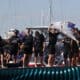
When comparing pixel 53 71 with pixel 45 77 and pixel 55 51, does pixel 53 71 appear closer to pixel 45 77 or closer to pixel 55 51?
pixel 45 77

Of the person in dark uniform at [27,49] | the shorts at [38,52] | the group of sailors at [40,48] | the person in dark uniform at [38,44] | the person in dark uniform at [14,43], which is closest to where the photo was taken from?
the person in dark uniform at [27,49]

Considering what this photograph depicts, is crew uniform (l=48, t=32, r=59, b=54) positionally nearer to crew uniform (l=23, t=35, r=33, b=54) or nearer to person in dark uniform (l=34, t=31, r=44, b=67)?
crew uniform (l=23, t=35, r=33, b=54)

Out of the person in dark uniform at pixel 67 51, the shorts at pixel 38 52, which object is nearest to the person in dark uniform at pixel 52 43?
the person in dark uniform at pixel 67 51

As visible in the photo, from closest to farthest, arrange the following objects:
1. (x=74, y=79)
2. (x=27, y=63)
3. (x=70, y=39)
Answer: (x=74, y=79) → (x=27, y=63) → (x=70, y=39)

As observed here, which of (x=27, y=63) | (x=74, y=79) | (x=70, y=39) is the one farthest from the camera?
(x=70, y=39)

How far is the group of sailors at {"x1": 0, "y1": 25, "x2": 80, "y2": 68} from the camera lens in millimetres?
14234

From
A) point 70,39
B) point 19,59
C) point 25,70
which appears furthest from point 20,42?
point 25,70

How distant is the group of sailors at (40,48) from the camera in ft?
46.7

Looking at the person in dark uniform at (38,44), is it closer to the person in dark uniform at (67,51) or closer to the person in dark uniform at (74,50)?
the person in dark uniform at (67,51)

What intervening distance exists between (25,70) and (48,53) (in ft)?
20.2

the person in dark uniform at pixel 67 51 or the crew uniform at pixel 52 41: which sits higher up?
the crew uniform at pixel 52 41

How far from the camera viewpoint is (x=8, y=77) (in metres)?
8.49

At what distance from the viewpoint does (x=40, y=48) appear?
15469 mm

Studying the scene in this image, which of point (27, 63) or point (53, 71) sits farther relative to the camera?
point (27, 63)
